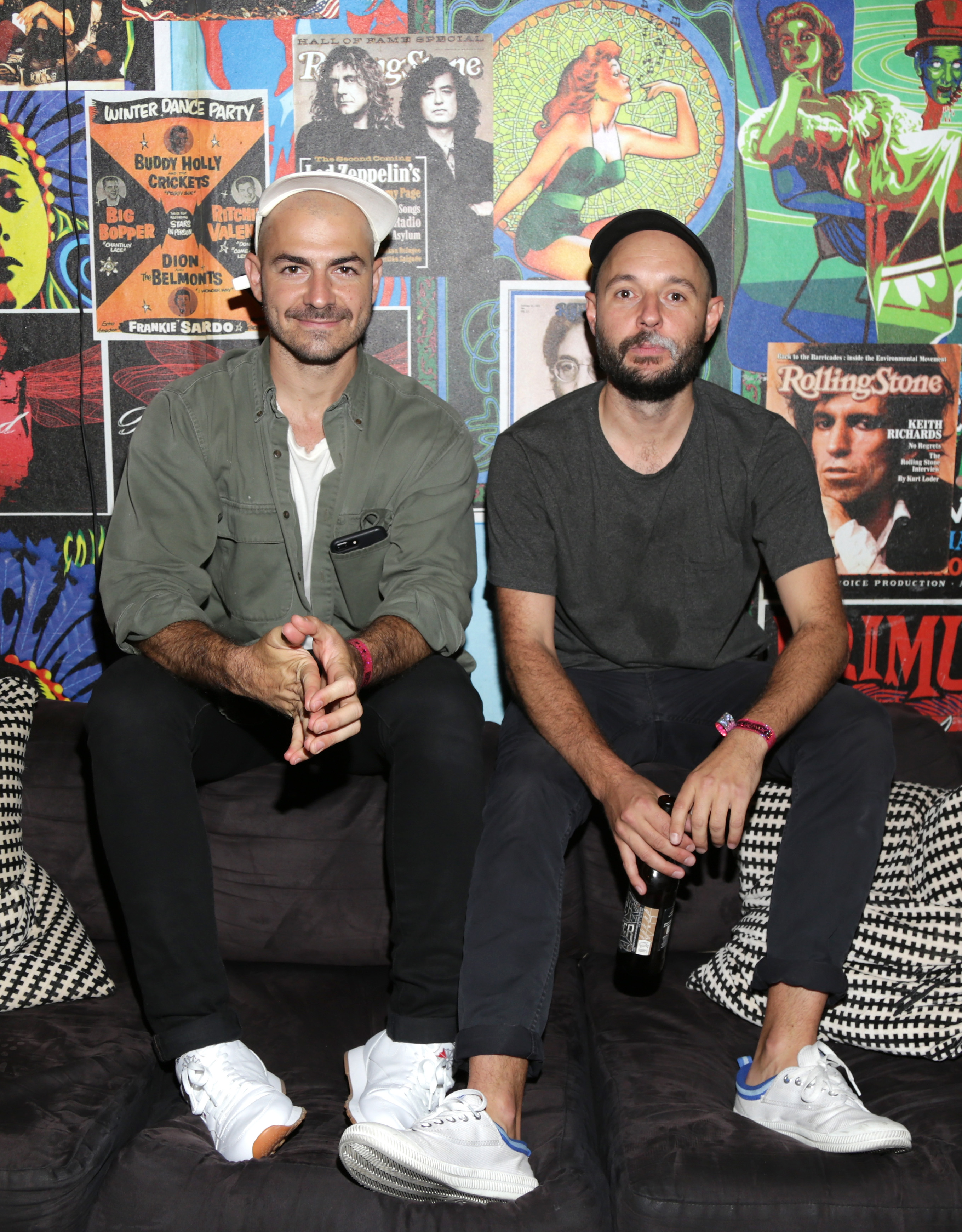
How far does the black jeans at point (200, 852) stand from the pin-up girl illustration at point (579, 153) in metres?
1.19

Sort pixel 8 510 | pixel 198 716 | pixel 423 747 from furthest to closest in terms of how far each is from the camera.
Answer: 1. pixel 8 510
2. pixel 198 716
3. pixel 423 747

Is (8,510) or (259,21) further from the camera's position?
(8,510)

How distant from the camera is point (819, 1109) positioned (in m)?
1.35

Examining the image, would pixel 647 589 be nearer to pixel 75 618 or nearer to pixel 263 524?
pixel 263 524

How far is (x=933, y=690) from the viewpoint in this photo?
2387 mm

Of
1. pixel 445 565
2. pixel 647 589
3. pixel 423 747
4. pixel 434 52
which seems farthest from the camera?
pixel 434 52

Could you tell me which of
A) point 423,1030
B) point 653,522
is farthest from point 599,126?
point 423,1030

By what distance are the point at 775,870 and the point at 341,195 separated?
60.1 inches

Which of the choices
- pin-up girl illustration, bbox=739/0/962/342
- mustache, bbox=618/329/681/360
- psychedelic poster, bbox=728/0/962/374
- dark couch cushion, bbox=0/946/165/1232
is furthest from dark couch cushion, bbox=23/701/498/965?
pin-up girl illustration, bbox=739/0/962/342

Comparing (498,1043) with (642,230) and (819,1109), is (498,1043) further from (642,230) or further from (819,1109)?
(642,230)

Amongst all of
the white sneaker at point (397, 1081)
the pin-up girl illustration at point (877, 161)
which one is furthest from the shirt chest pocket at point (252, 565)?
the pin-up girl illustration at point (877, 161)

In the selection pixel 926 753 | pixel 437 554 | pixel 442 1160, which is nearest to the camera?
pixel 442 1160

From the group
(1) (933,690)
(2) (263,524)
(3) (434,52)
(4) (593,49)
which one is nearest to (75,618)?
(2) (263,524)

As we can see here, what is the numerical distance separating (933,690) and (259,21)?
2208 millimetres
